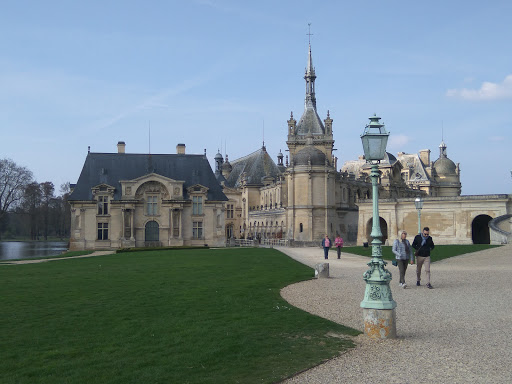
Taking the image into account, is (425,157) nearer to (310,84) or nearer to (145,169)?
(310,84)

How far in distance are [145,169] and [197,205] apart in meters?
6.68

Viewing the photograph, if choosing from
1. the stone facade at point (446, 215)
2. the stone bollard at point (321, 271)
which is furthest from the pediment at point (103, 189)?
the stone bollard at point (321, 271)

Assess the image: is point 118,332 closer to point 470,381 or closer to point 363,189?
point 470,381

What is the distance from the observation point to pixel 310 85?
7569 centimetres

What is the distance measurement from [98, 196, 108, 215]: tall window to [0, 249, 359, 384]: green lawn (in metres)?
35.3

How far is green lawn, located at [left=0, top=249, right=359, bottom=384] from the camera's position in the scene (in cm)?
788

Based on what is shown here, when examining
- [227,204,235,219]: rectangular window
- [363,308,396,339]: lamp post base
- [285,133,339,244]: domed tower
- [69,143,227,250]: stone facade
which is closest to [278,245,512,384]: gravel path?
[363,308,396,339]: lamp post base

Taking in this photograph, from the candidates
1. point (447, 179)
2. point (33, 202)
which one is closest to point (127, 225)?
point (33, 202)

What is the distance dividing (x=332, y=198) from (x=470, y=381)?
53.4 metres

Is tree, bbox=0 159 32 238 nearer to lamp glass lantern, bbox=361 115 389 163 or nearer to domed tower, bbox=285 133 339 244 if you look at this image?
domed tower, bbox=285 133 339 244

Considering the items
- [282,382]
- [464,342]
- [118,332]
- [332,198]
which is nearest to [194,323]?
[118,332]

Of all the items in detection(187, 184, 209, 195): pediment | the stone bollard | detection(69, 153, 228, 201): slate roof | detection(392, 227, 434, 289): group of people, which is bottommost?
the stone bollard

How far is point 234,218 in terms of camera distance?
8250 centimetres

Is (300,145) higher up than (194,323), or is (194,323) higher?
(300,145)
